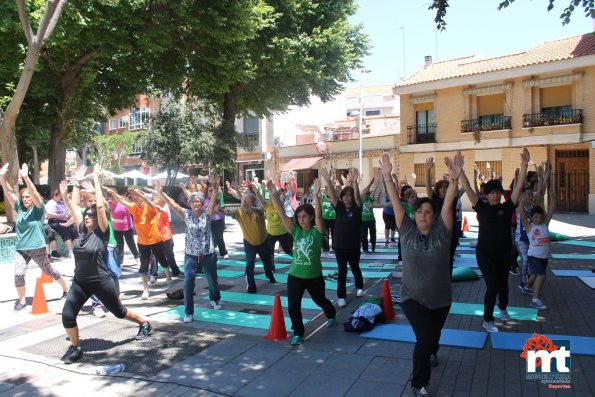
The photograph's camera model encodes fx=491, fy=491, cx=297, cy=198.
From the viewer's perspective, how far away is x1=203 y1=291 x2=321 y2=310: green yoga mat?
743 cm

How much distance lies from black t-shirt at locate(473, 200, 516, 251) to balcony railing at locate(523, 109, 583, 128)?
865 inches

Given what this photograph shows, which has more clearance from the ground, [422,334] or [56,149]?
[56,149]

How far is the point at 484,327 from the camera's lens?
574 centimetres

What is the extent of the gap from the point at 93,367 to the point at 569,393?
447 cm

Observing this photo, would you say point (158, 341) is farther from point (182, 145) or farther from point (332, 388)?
point (182, 145)

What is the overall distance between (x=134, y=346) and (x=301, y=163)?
31960mm

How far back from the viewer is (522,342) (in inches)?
207

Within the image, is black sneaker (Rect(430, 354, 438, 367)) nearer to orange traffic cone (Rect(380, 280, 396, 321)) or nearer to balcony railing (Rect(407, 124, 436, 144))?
orange traffic cone (Rect(380, 280, 396, 321))

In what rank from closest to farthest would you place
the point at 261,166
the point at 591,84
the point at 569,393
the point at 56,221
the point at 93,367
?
the point at 569,393, the point at 93,367, the point at 56,221, the point at 591,84, the point at 261,166

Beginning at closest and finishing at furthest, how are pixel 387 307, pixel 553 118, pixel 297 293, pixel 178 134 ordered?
pixel 297 293, pixel 387 307, pixel 553 118, pixel 178 134

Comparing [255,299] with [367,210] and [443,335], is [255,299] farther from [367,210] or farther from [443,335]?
[367,210]

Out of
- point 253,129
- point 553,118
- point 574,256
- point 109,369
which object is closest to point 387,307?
point 109,369

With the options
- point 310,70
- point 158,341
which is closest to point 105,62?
point 310,70

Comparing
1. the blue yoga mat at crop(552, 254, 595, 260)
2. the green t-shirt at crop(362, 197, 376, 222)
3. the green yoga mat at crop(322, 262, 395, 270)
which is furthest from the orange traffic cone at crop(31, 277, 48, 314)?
the blue yoga mat at crop(552, 254, 595, 260)
